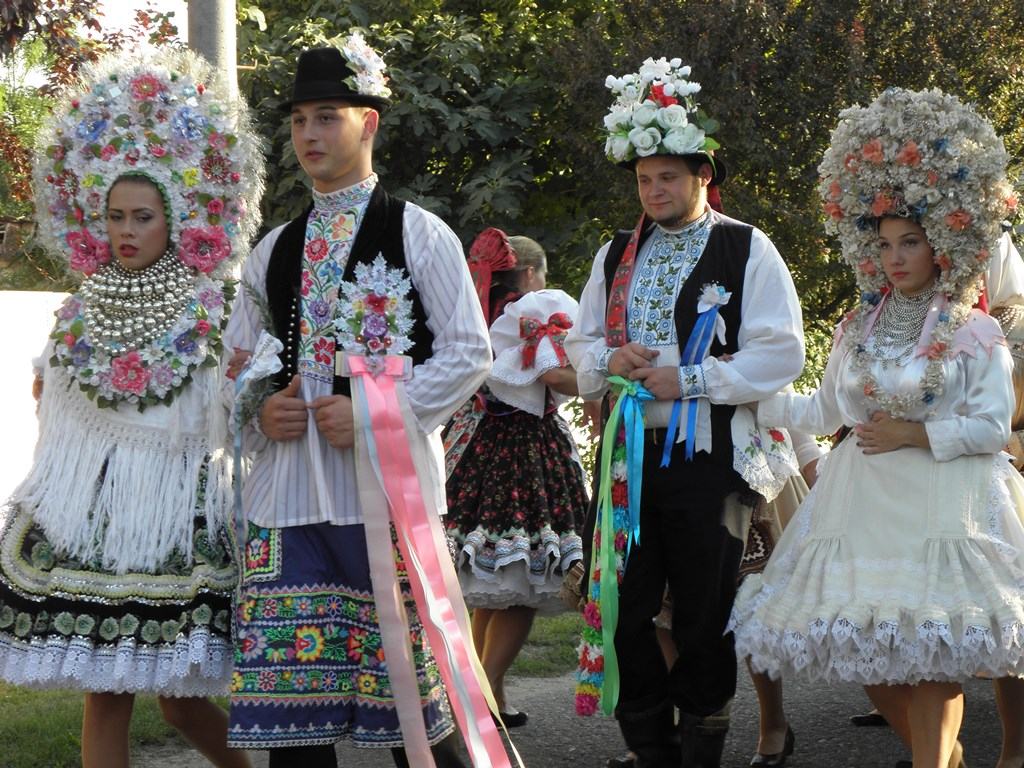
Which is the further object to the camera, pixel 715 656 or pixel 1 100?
pixel 1 100

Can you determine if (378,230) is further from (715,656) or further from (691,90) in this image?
(715,656)

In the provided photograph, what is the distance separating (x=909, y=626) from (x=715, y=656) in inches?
32.4

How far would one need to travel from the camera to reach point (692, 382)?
5078 millimetres

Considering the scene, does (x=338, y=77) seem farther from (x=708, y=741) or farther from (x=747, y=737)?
(x=747, y=737)

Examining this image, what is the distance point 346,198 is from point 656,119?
4.18 ft

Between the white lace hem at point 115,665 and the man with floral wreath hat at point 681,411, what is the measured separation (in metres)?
1.44

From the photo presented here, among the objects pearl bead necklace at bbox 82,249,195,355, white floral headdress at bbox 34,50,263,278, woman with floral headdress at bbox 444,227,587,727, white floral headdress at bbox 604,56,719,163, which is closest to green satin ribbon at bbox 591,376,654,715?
white floral headdress at bbox 604,56,719,163

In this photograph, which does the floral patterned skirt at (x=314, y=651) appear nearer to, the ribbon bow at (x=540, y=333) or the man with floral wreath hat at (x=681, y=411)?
the man with floral wreath hat at (x=681, y=411)

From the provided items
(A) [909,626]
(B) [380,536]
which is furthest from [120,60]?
(A) [909,626]

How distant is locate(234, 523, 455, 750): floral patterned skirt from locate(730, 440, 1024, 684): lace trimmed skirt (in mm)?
1171

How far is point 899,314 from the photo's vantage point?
5.02 metres

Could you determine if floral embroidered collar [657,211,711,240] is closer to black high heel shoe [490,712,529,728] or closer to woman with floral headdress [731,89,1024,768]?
woman with floral headdress [731,89,1024,768]

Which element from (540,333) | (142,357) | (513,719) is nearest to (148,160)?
(142,357)

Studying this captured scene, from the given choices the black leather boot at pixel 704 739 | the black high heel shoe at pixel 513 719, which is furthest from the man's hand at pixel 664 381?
the black high heel shoe at pixel 513 719
